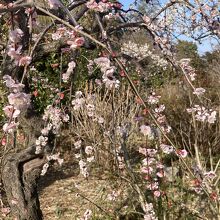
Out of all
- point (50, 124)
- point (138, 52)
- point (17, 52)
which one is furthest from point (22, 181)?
point (138, 52)

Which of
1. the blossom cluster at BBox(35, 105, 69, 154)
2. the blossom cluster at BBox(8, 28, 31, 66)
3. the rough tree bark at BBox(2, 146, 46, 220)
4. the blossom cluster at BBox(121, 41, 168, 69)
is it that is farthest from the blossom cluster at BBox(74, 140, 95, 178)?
the blossom cluster at BBox(8, 28, 31, 66)

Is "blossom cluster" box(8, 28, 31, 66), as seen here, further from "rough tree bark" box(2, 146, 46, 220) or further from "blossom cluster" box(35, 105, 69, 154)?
"rough tree bark" box(2, 146, 46, 220)

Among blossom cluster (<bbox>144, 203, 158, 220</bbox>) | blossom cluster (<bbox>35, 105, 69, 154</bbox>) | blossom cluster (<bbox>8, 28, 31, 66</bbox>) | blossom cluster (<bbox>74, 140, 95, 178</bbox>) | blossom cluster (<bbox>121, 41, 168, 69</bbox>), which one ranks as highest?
blossom cluster (<bbox>121, 41, 168, 69</bbox>)

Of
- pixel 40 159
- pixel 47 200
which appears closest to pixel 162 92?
pixel 47 200

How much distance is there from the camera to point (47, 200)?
591 cm

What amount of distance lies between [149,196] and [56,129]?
6.52 feet

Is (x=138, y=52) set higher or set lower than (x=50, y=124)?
higher

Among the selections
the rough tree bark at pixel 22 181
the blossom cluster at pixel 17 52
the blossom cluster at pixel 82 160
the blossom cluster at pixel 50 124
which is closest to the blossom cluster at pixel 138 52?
the blossom cluster at pixel 17 52

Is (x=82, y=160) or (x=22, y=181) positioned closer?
(x=22, y=181)

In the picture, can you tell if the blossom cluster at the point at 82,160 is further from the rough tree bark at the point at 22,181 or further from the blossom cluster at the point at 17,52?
the blossom cluster at the point at 17,52

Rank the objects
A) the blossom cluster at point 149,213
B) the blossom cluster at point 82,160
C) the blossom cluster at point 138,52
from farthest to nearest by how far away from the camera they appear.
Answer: the blossom cluster at point 82,160 < the blossom cluster at point 149,213 < the blossom cluster at point 138,52

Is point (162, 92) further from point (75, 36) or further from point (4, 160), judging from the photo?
point (75, 36)

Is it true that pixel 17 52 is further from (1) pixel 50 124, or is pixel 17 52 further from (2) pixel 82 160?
(2) pixel 82 160

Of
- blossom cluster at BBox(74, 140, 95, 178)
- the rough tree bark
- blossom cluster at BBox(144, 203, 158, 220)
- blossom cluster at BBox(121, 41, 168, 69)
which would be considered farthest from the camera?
blossom cluster at BBox(74, 140, 95, 178)
